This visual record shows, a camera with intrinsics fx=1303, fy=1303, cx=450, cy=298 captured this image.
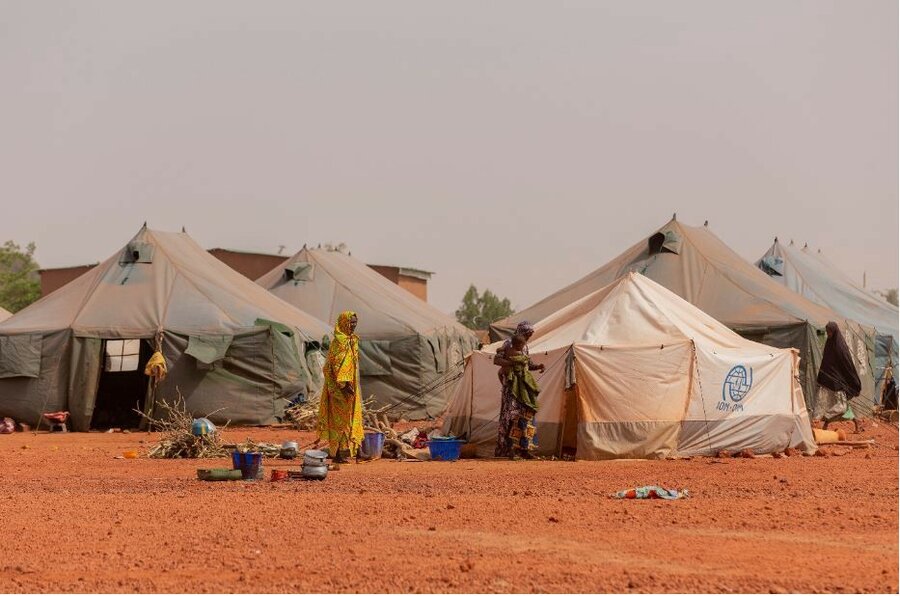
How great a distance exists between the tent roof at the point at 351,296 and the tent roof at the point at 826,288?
7.06 metres

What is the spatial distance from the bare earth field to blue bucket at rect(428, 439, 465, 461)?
42.2 inches

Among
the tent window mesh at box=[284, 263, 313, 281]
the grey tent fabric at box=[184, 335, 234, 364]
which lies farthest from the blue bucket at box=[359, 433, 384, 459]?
the tent window mesh at box=[284, 263, 313, 281]

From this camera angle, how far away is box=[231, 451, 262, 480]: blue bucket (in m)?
11.0

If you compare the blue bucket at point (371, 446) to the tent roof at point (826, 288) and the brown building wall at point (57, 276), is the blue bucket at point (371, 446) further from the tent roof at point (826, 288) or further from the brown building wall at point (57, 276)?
the brown building wall at point (57, 276)

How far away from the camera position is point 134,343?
19406mm

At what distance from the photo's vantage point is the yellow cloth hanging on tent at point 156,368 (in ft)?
60.9

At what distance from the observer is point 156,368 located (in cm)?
1859

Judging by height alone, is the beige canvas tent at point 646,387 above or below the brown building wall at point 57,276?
below

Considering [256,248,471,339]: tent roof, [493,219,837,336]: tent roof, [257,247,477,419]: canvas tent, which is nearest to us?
[493,219,837,336]: tent roof

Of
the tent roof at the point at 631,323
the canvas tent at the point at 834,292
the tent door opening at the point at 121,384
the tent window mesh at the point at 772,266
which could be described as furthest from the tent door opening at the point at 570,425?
the tent window mesh at the point at 772,266

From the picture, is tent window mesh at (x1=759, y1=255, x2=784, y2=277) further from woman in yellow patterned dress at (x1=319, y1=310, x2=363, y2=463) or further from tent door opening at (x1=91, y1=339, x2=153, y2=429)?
woman in yellow patterned dress at (x1=319, y1=310, x2=363, y2=463)

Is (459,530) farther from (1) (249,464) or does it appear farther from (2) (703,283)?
(2) (703,283)

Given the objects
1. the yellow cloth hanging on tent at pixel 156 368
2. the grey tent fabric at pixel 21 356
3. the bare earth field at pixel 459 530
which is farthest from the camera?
the grey tent fabric at pixel 21 356

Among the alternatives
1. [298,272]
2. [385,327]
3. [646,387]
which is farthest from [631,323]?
[298,272]
